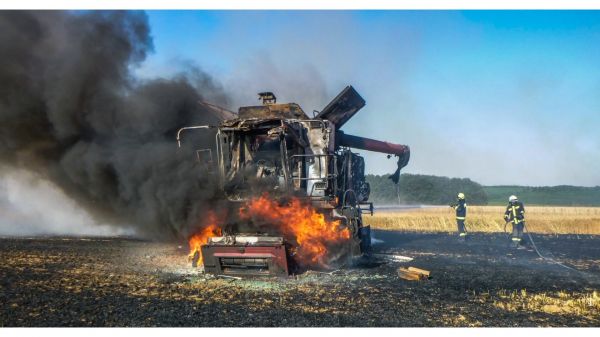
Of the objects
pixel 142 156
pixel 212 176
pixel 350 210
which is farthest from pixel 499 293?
pixel 142 156

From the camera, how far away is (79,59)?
13.0 m

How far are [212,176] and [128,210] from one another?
407 centimetres

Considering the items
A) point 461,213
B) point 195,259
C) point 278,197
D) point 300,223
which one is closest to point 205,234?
point 195,259

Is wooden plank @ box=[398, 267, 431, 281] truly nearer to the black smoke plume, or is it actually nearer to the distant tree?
the black smoke plume

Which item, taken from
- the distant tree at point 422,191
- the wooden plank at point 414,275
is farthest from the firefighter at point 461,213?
the distant tree at point 422,191

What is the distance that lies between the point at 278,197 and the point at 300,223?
2.59ft

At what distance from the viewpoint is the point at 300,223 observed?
10.4 meters

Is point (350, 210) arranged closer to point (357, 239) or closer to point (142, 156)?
point (357, 239)

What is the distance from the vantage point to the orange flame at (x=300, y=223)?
10164 millimetres

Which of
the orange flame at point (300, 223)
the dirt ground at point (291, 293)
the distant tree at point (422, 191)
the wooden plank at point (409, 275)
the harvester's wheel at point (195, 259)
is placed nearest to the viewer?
the dirt ground at point (291, 293)

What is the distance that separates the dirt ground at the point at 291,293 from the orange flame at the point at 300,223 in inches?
24.1

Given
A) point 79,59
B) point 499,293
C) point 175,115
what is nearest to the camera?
point 499,293

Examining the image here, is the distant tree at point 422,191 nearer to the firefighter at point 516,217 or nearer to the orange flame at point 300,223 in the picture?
the firefighter at point 516,217

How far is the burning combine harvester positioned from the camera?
9.61 meters
